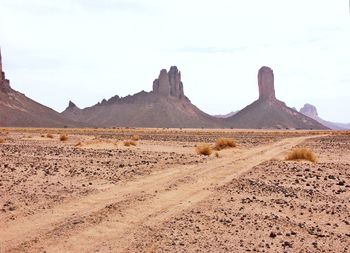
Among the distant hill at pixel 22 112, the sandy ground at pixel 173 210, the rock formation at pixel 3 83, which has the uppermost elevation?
the rock formation at pixel 3 83

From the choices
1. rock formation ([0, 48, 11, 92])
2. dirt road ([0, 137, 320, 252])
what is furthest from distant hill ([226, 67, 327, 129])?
dirt road ([0, 137, 320, 252])

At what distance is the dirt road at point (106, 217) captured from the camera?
7.21m

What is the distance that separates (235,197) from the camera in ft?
37.1

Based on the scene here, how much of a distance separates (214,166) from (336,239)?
10460 mm

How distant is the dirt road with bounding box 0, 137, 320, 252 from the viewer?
284 inches

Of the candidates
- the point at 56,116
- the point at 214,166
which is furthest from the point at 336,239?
the point at 56,116

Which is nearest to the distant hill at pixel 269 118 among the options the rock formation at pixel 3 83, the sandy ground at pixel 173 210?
the rock formation at pixel 3 83

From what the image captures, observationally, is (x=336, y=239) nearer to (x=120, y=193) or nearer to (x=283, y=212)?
(x=283, y=212)

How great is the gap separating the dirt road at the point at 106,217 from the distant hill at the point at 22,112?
131 m

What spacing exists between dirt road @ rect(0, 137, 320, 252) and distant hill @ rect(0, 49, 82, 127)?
13058cm

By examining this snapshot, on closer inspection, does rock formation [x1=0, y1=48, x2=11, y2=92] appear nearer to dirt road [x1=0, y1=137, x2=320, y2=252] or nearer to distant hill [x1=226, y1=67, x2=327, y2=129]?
distant hill [x1=226, y1=67, x2=327, y2=129]

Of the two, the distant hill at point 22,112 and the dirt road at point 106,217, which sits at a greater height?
the distant hill at point 22,112

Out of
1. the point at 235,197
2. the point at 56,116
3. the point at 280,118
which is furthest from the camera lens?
the point at 280,118

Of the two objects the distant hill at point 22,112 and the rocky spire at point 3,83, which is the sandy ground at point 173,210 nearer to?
the distant hill at point 22,112
